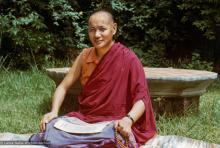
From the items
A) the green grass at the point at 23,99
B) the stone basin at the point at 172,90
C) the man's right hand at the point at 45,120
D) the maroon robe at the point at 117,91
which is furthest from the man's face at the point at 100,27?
the green grass at the point at 23,99

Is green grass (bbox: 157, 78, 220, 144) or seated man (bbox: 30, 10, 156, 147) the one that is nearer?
seated man (bbox: 30, 10, 156, 147)

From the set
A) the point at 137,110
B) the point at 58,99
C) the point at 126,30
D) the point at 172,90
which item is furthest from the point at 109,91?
the point at 126,30

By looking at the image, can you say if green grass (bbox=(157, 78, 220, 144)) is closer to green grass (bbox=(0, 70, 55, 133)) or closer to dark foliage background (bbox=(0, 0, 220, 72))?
green grass (bbox=(0, 70, 55, 133))

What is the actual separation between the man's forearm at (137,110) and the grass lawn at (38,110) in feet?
3.49

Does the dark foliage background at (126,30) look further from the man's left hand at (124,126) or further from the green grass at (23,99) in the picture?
the man's left hand at (124,126)

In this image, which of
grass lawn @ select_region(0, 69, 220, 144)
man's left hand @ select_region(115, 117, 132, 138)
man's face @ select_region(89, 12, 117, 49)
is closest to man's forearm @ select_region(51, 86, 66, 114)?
man's face @ select_region(89, 12, 117, 49)

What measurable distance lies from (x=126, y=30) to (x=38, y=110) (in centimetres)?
396

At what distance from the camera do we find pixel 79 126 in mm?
3309

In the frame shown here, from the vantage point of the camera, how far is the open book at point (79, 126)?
3.20 m

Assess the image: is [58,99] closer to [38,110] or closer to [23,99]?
[38,110]

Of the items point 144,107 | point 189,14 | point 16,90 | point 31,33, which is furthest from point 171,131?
point 189,14

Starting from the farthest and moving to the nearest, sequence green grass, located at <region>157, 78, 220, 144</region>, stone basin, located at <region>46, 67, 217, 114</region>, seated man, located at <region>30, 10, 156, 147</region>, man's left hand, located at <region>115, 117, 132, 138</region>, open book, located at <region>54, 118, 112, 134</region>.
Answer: stone basin, located at <region>46, 67, 217, 114</region> → green grass, located at <region>157, 78, 220, 144</region> → seated man, located at <region>30, 10, 156, 147</region> → open book, located at <region>54, 118, 112, 134</region> → man's left hand, located at <region>115, 117, 132, 138</region>

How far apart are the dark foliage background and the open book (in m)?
4.12

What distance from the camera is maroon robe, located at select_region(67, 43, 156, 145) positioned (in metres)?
3.40
